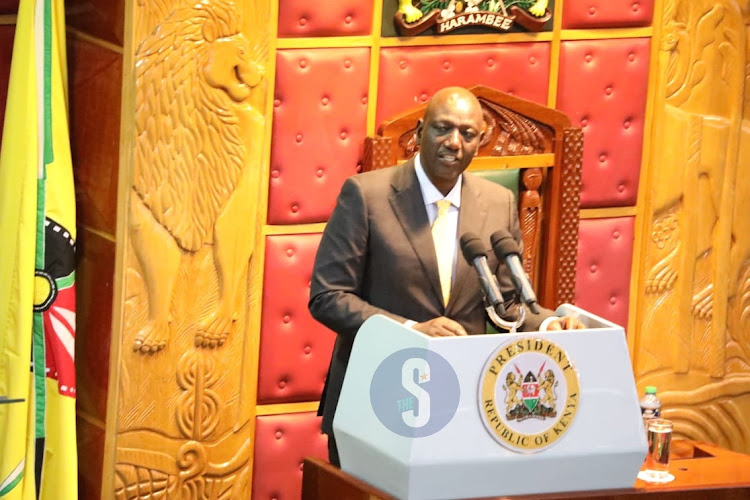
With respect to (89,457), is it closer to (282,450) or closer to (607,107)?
(282,450)

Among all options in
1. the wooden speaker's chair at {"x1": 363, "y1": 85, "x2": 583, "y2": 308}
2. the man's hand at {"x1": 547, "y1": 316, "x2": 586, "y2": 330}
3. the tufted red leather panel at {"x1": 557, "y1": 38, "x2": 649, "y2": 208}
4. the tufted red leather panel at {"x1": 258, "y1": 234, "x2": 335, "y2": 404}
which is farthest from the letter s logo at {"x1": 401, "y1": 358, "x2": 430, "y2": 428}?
the tufted red leather panel at {"x1": 557, "y1": 38, "x2": 649, "y2": 208}

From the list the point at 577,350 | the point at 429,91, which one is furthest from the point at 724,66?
the point at 577,350

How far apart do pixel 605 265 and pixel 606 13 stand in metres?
0.91

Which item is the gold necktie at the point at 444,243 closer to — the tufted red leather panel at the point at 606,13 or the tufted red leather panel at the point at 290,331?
the tufted red leather panel at the point at 290,331

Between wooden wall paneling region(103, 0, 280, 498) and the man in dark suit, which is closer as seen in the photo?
the man in dark suit

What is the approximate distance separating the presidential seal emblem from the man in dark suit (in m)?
0.54

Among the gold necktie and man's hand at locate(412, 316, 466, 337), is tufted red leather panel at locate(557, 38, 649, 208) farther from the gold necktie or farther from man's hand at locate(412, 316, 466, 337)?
man's hand at locate(412, 316, 466, 337)

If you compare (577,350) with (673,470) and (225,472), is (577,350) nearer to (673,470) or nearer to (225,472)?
(673,470)

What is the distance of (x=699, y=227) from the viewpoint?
5.98 metres

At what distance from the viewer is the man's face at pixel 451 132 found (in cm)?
424

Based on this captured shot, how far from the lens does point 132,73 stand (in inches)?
190

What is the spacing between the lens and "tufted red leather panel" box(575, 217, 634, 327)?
5.84m

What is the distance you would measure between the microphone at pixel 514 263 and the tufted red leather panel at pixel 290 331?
153 cm

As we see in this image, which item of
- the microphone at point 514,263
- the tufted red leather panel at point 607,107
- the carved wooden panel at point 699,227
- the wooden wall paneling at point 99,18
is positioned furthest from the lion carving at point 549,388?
the carved wooden panel at point 699,227
